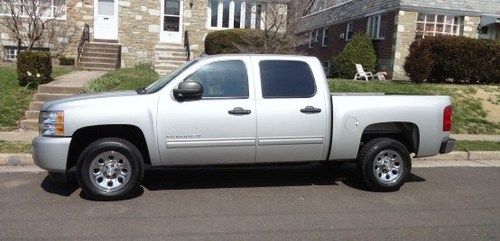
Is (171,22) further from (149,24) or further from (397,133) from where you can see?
(397,133)

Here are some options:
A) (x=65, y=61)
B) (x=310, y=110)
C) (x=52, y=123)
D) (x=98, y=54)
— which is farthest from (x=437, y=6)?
(x=52, y=123)

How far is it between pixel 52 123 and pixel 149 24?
17.1 metres

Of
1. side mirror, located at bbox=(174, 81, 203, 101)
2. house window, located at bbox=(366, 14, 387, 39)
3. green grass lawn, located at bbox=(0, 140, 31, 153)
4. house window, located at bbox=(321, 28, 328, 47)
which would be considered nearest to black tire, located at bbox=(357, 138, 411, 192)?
side mirror, located at bbox=(174, 81, 203, 101)

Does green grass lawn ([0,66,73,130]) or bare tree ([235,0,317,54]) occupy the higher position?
bare tree ([235,0,317,54])

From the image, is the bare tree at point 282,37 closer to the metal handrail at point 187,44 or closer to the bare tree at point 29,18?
the metal handrail at point 187,44

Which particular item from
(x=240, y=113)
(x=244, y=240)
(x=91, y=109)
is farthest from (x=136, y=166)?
(x=244, y=240)

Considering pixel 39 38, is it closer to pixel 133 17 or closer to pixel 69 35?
pixel 69 35

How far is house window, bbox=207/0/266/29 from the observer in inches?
918

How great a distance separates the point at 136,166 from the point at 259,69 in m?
1.99

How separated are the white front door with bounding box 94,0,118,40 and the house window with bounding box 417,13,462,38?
44.6 ft

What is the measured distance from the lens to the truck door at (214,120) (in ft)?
20.3

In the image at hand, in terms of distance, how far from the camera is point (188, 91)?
19.9 ft

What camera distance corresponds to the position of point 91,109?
6023 millimetres

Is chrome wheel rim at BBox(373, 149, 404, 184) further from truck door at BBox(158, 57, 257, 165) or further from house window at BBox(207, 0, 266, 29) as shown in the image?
house window at BBox(207, 0, 266, 29)
